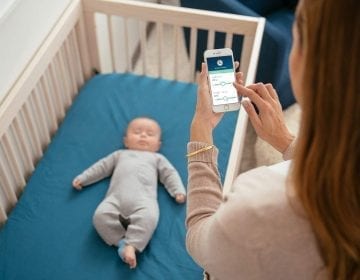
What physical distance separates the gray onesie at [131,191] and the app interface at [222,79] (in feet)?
1.41

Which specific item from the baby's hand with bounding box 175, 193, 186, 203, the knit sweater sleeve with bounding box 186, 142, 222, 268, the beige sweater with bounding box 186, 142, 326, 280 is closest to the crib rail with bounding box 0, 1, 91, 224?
the baby's hand with bounding box 175, 193, 186, 203

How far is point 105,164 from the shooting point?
1.53 meters

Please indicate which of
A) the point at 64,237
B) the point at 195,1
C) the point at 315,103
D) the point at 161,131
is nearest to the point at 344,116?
the point at 315,103

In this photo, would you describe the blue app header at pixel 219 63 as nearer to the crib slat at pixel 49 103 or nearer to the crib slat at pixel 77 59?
the crib slat at pixel 49 103

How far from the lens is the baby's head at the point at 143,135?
1.59 metres

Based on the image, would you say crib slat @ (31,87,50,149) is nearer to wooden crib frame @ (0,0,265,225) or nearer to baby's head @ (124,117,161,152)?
wooden crib frame @ (0,0,265,225)

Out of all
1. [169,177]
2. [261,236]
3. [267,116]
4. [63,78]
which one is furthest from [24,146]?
[261,236]

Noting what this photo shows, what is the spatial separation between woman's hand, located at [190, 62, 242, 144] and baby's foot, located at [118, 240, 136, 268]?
1.55ft

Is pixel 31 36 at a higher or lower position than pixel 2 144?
higher

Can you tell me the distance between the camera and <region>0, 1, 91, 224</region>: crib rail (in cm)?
135

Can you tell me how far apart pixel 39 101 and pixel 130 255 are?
0.62m

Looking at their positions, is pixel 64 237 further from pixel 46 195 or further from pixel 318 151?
pixel 318 151

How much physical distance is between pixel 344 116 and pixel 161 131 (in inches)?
46.8

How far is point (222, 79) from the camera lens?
1.18 metres
